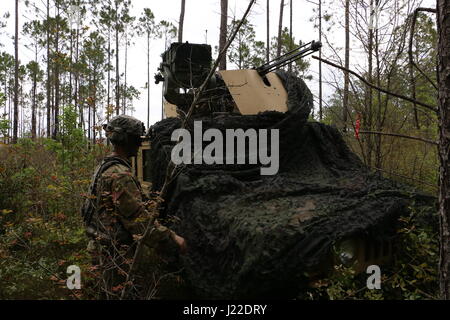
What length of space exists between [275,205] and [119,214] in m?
1.15

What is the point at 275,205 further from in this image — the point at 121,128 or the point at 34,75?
the point at 34,75

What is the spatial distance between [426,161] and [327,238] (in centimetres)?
341

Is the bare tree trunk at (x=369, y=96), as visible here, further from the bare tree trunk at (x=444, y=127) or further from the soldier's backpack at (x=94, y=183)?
Result: the soldier's backpack at (x=94, y=183)

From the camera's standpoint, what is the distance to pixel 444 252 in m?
1.74

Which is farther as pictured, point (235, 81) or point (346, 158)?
point (235, 81)

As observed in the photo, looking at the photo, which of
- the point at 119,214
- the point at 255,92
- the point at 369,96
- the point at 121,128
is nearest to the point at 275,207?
the point at 119,214

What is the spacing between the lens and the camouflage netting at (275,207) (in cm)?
229

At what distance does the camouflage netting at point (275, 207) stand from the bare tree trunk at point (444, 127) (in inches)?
25.7

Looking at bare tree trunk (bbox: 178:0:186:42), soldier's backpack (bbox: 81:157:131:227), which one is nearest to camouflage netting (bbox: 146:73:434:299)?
soldier's backpack (bbox: 81:157:131:227)

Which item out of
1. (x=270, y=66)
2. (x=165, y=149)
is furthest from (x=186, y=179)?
(x=270, y=66)

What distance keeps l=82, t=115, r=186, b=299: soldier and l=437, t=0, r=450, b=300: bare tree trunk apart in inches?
65.2

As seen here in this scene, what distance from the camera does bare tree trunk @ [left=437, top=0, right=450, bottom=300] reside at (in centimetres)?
166

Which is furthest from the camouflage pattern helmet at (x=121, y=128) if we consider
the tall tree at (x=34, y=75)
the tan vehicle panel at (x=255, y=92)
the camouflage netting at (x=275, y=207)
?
the tall tree at (x=34, y=75)
